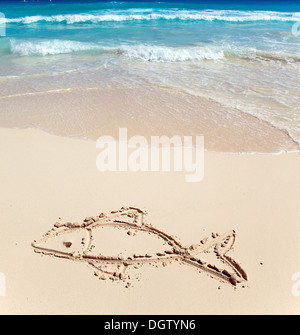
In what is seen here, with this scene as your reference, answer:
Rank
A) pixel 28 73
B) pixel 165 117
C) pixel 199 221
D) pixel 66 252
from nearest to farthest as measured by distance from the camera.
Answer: pixel 66 252
pixel 199 221
pixel 165 117
pixel 28 73

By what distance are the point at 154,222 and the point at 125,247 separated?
1.62 ft

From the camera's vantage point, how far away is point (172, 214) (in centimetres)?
358

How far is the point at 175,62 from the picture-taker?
10523 mm

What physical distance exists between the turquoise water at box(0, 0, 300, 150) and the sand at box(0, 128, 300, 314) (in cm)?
216

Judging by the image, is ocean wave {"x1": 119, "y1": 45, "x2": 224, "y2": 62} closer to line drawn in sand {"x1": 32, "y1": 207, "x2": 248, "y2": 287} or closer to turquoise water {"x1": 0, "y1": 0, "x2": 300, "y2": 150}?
turquoise water {"x1": 0, "y1": 0, "x2": 300, "y2": 150}

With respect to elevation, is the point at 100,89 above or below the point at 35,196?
above

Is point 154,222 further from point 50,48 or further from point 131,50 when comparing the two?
point 50,48

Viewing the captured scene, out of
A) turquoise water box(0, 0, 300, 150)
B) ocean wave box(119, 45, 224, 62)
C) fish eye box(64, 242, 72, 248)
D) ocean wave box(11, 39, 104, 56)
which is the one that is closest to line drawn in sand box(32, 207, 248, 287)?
fish eye box(64, 242, 72, 248)

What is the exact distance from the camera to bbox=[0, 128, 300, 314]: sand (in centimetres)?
269

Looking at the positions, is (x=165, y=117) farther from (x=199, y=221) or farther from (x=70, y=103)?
(x=199, y=221)

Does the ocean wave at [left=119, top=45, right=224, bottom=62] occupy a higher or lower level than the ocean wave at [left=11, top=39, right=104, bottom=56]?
lower

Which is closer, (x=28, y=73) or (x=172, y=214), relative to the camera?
(x=172, y=214)
